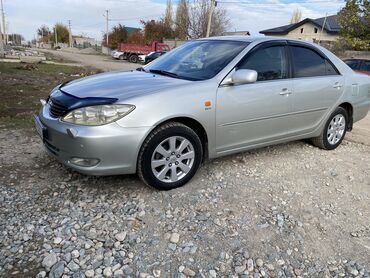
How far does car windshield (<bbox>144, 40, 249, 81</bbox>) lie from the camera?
3898mm

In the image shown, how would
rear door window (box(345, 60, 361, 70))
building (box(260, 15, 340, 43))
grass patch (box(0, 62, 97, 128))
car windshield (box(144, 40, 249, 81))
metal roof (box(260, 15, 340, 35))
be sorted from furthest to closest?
building (box(260, 15, 340, 43)), metal roof (box(260, 15, 340, 35)), rear door window (box(345, 60, 361, 70)), grass patch (box(0, 62, 97, 128)), car windshield (box(144, 40, 249, 81))

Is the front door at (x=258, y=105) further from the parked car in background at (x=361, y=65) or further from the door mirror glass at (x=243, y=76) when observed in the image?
the parked car in background at (x=361, y=65)

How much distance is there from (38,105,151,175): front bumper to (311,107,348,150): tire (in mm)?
3053

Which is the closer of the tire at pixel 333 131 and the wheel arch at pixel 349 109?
the tire at pixel 333 131

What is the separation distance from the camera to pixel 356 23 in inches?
735

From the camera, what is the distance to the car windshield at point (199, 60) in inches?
153

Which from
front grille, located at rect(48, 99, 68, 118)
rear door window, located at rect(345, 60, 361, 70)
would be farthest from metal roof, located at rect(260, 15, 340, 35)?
front grille, located at rect(48, 99, 68, 118)

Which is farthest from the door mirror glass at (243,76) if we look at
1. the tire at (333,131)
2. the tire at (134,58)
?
the tire at (134,58)

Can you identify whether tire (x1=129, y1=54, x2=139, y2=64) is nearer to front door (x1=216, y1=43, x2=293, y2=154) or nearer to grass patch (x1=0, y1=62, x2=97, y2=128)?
grass patch (x1=0, y1=62, x2=97, y2=128)

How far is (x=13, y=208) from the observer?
10.4ft

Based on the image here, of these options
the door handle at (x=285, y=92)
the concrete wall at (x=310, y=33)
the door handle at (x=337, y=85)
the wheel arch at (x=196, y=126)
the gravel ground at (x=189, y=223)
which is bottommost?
the gravel ground at (x=189, y=223)

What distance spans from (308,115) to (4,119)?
503 cm

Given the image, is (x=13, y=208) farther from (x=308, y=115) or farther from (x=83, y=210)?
(x=308, y=115)

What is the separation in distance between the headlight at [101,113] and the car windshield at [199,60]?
38.6 inches
